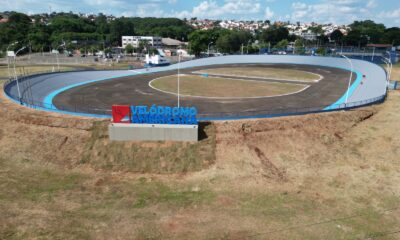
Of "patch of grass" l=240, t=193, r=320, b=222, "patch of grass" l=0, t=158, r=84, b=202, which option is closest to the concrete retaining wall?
"patch of grass" l=0, t=158, r=84, b=202

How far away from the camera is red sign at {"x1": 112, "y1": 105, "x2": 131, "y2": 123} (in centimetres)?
3738

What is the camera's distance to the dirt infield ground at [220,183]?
83.0 feet

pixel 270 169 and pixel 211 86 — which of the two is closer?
pixel 270 169

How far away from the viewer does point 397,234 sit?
965 inches

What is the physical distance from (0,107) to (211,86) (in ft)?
144

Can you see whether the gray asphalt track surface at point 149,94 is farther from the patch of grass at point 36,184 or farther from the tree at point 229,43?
the tree at point 229,43

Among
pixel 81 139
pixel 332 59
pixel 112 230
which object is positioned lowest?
pixel 112 230

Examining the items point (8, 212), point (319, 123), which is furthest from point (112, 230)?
point (319, 123)

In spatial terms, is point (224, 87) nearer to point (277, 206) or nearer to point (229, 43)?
point (277, 206)

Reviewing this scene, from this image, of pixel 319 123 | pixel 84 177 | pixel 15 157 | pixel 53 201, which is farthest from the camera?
pixel 319 123

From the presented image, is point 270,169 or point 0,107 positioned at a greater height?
point 0,107

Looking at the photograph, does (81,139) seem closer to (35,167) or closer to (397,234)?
(35,167)

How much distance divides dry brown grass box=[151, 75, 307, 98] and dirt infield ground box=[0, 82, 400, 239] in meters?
21.0

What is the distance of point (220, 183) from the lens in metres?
33.0
